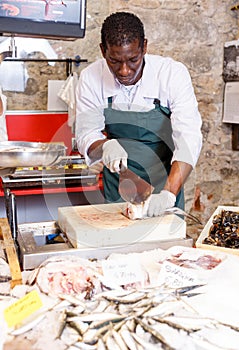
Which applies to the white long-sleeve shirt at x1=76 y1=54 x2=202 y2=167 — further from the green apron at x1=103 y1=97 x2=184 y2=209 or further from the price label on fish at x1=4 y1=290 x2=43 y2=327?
the price label on fish at x1=4 y1=290 x2=43 y2=327

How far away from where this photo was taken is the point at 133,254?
1.37 metres

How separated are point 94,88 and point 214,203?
207cm

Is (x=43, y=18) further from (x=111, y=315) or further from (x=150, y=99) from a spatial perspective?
(x=111, y=315)

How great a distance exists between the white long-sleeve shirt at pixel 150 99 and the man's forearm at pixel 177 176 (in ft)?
0.09

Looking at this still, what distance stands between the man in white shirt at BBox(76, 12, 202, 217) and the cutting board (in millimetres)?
315

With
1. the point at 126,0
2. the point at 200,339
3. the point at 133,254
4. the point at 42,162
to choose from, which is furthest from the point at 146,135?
the point at 126,0

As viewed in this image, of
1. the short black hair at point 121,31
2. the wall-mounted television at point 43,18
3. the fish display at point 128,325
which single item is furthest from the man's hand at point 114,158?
the wall-mounted television at point 43,18

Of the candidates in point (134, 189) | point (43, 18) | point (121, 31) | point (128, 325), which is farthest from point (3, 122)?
point (128, 325)

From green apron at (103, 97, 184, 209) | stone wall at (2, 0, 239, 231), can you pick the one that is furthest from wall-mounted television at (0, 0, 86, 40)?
stone wall at (2, 0, 239, 231)

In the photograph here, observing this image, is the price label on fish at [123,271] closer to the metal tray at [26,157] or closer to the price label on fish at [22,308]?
the price label on fish at [22,308]

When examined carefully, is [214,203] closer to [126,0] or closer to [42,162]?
[126,0]

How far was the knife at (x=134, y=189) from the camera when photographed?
1541 mm

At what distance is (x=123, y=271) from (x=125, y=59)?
0.85 meters

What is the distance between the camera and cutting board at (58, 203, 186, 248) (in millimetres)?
1364
